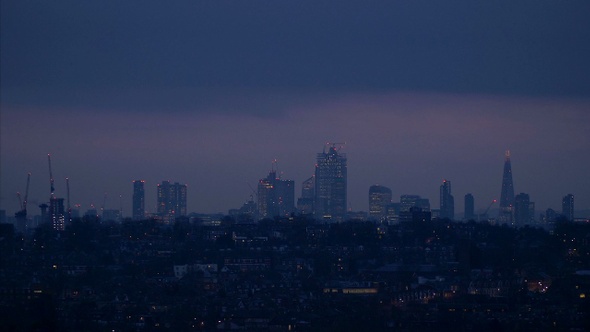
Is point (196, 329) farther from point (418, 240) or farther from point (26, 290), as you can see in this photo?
point (418, 240)

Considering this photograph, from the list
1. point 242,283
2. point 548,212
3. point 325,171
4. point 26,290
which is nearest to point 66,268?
point 242,283

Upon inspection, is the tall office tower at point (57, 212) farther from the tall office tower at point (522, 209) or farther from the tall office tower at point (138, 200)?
the tall office tower at point (522, 209)

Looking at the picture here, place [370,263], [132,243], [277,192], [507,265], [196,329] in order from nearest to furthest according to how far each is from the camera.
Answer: [196,329] → [507,265] → [370,263] → [132,243] → [277,192]

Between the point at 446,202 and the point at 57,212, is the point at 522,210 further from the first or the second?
the point at 57,212

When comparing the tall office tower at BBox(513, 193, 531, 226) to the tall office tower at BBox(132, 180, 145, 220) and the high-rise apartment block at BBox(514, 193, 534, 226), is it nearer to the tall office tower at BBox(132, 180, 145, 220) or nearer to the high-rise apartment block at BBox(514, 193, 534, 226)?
the high-rise apartment block at BBox(514, 193, 534, 226)

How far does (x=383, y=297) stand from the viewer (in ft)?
94.9

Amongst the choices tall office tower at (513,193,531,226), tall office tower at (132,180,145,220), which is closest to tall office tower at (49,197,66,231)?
tall office tower at (132,180,145,220)

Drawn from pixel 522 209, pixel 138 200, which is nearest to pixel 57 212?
pixel 138 200

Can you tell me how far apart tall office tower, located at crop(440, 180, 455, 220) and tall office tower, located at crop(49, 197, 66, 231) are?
741 inches

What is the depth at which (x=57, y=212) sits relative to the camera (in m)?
55.8

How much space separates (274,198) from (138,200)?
839 cm

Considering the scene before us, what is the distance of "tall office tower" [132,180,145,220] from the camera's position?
6450 centimetres

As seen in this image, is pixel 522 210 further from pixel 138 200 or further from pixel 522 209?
pixel 138 200

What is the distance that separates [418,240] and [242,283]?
45.6ft
